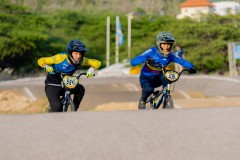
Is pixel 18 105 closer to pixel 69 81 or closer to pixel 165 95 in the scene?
pixel 165 95

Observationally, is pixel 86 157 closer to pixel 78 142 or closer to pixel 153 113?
pixel 78 142

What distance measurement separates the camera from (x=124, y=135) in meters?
6.00

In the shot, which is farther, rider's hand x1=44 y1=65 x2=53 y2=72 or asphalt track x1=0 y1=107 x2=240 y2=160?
rider's hand x1=44 y1=65 x2=53 y2=72

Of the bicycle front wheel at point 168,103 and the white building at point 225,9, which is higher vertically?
the white building at point 225,9

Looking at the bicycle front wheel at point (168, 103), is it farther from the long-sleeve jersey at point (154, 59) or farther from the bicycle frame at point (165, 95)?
the long-sleeve jersey at point (154, 59)

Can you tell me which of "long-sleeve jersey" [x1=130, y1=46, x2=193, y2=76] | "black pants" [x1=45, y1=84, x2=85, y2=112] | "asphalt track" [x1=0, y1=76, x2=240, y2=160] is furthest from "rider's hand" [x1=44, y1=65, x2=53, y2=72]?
"asphalt track" [x1=0, y1=76, x2=240, y2=160]

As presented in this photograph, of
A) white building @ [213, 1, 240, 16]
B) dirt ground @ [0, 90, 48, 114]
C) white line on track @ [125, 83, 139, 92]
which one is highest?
white building @ [213, 1, 240, 16]

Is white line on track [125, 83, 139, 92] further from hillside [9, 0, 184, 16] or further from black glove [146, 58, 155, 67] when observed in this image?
hillside [9, 0, 184, 16]

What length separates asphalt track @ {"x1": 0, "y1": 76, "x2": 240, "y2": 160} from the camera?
5.46m

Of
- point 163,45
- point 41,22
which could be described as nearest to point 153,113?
point 163,45

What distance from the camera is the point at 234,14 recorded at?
41250 millimetres

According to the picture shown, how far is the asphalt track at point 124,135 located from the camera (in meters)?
5.46

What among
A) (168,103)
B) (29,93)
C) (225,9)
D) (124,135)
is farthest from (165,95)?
(225,9)

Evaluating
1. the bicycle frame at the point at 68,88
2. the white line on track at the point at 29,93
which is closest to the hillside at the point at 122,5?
the white line on track at the point at 29,93
